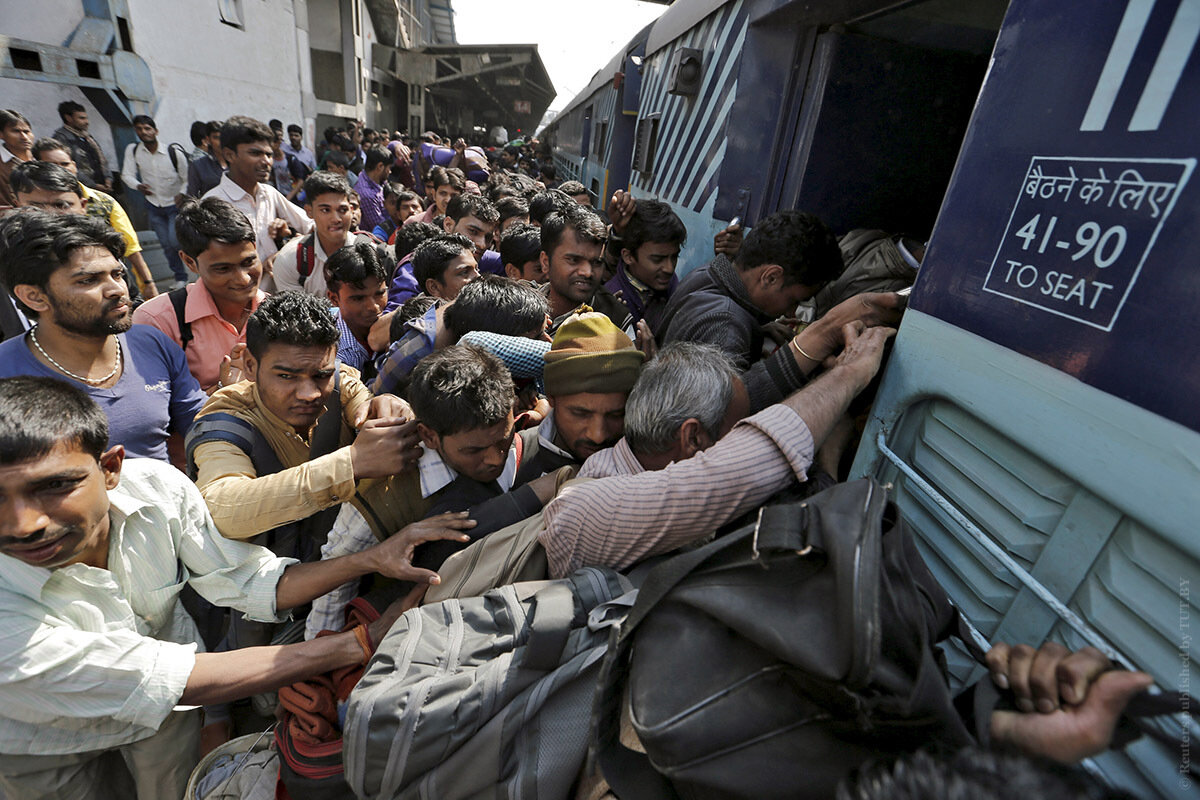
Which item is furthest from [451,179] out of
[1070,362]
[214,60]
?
[214,60]

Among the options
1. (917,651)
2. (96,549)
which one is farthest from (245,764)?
(917,651)

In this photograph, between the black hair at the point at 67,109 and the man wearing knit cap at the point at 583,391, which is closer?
the man wearing knit cap at the point at 583,391

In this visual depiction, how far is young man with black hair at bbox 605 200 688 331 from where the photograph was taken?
9.59ft

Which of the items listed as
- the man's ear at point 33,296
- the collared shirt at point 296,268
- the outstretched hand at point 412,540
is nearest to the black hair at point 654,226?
the collared shirt at point 296,268

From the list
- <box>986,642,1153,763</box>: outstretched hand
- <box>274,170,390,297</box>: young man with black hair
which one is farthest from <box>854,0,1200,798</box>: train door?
<box>274,170,390,297</box>: young man with black hair

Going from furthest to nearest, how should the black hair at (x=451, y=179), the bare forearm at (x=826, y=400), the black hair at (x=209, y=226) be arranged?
the black hair at (x=451, y=179) < the black hair at (x=209, y=226) < the bare forearm at (x=826, y=400)

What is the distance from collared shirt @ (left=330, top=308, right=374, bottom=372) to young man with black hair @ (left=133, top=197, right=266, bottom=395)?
400 mm

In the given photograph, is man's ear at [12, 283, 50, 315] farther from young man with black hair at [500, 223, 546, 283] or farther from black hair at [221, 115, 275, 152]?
black hair at [221, 115, 275, 152]

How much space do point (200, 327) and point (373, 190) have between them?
4.37 meters

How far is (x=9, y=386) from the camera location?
3.85 feet

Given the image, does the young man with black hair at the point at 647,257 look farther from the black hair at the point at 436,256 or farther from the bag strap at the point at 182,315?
the bag strap at the point at 182,315

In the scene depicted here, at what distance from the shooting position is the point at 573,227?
280 centimetres

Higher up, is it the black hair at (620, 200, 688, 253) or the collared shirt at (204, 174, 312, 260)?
the black hair at (620, 200, 688, 253)

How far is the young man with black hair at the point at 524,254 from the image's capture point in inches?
140
